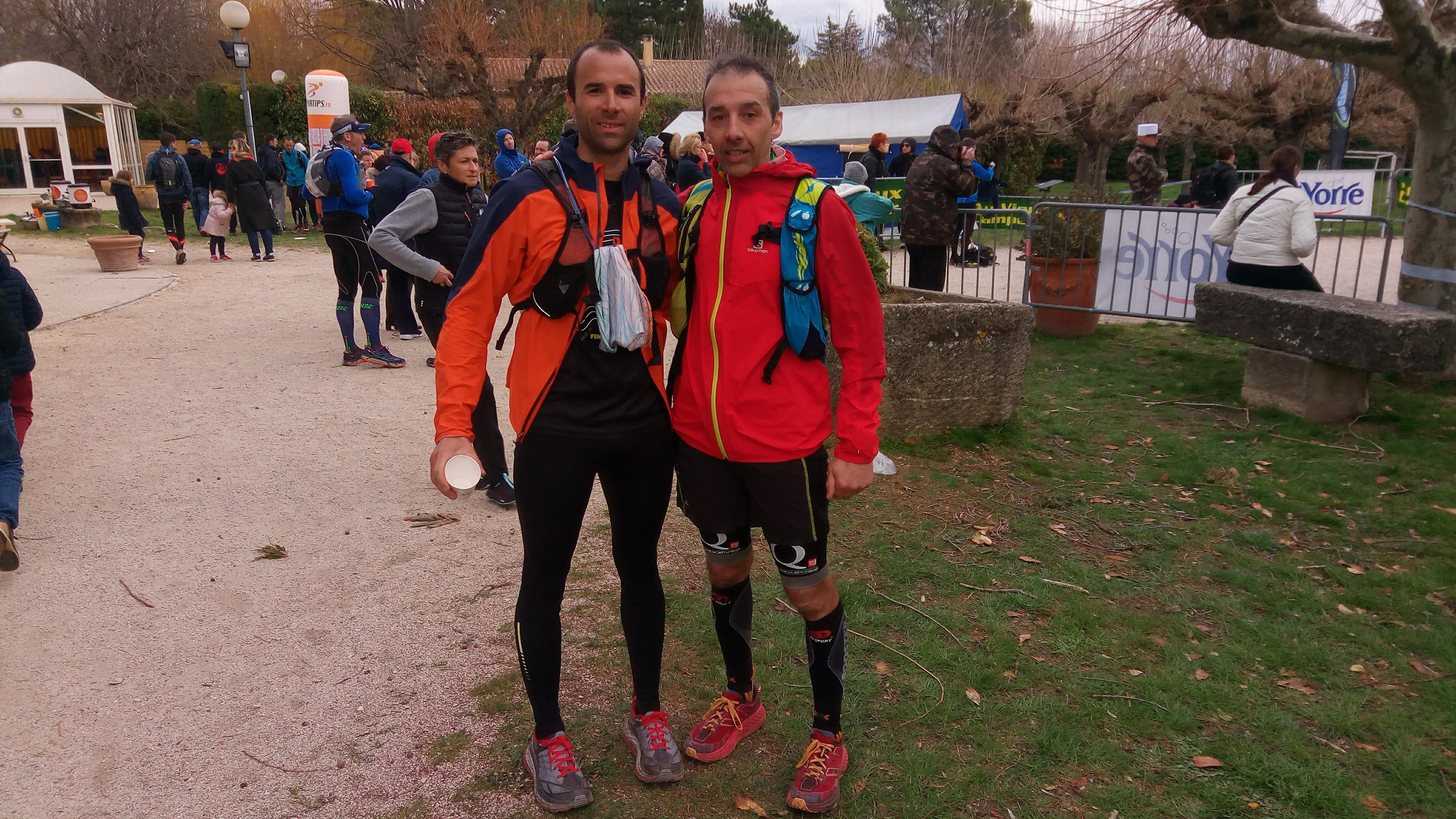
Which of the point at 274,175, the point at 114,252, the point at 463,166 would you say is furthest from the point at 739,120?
the point at 274,175

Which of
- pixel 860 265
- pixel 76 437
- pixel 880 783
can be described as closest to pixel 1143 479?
pixel 880 783

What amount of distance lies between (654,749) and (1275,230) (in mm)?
6473

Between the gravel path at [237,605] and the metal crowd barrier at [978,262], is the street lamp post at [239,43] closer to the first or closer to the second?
the gravel path at [237,605]

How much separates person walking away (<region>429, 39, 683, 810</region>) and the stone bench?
532cm

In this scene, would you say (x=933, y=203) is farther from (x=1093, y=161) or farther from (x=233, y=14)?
(x=1093, y=161)

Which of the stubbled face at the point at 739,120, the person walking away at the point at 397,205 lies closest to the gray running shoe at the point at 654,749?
the stubbled face at the point at 739,120

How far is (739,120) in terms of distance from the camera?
249 centimetres

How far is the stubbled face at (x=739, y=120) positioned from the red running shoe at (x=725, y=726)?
1.71m

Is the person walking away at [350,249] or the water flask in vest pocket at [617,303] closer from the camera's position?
the water flask in vest pocket at [617,303]

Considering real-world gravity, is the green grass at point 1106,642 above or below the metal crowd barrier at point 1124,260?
below

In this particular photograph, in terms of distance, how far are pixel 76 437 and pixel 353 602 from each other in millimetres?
3489

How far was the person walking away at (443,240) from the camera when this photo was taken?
5.30 m

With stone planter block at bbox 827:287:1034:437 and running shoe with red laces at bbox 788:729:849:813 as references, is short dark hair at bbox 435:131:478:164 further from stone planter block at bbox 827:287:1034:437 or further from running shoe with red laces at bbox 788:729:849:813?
running shoe with red laces at bbox 788:729:849:813

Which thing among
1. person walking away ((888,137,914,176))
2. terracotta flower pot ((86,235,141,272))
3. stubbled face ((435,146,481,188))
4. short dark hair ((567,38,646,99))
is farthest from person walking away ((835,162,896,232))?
terracotta flower pot ((86,235,141,272))
